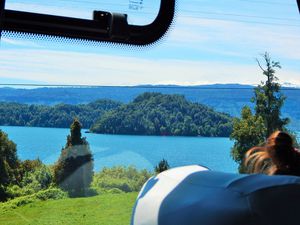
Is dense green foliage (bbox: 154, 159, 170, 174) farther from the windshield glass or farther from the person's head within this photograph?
the person's head

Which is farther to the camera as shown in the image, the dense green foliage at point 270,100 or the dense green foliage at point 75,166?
the dense green foliage at point 270,100

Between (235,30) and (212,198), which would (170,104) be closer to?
(235,30)

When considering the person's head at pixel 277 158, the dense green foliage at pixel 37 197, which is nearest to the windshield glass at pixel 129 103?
the dense green foliage at pixel 37 197

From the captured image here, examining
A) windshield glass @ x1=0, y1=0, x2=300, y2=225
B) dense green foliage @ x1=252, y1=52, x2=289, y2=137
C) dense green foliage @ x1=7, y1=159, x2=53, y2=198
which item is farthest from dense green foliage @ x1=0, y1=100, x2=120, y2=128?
dense green foliage @ x1=252, y1=52, x2=289, y2=137

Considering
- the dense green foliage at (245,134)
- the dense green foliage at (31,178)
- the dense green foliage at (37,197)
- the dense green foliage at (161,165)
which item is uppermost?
the dense green foliage at (245,134)

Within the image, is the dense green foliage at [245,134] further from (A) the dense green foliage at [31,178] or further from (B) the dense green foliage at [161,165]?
(A) the dense green foliage at [31,178]

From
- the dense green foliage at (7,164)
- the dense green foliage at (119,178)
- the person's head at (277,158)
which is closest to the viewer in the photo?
the person's head at (277,158)

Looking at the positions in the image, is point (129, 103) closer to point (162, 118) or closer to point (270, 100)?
point (162, 118)

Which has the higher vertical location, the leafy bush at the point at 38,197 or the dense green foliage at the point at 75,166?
the dense green foliage at the point at 75,166
